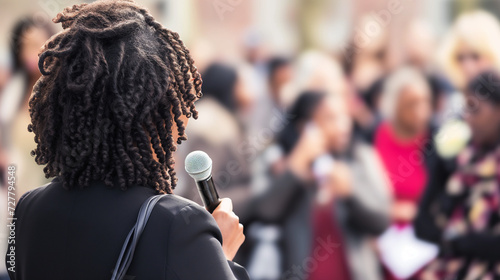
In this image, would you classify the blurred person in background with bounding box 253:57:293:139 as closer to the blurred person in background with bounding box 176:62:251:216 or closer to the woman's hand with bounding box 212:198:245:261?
the blurred person in background with bounding box 176:62:251:216

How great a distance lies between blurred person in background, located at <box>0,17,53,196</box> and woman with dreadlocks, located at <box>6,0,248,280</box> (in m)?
2.76

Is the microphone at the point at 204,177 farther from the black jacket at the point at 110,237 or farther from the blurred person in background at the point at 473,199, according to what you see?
the blurred person in background at the point at 473,199

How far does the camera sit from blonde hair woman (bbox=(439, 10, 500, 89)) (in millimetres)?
4148

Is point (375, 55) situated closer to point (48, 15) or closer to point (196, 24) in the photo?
point (196, 24)

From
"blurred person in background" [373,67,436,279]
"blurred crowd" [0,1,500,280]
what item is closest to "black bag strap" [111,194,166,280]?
"blurred crowd" [0,1,500,280]

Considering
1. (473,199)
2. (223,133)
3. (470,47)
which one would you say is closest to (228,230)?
(223,133)

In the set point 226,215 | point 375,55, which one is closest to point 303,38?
point 375,55

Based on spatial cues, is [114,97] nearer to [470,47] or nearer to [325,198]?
[325,198]

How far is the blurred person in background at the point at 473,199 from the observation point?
4.10 m

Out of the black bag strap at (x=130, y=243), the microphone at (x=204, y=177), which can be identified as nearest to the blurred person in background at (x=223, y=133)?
the microphone at (x=204, y=177)

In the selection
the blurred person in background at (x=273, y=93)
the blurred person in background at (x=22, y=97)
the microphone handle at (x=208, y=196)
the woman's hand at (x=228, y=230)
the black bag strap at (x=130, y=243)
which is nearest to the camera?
the black bag strap at (x=130, y=243)

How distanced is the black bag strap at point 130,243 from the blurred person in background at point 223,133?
2.79 m

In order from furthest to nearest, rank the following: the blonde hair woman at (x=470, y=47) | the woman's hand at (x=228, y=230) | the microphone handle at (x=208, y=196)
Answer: the blonde hair woman at (x=470, y=47) → the microphone handle at (x=208, y=196) → the woman's hand at (x=228, y=230)

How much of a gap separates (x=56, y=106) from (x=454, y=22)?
3.43 metres
